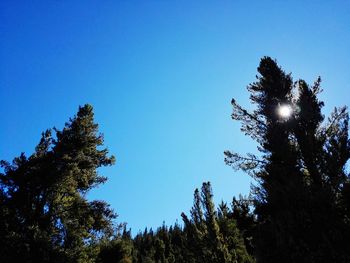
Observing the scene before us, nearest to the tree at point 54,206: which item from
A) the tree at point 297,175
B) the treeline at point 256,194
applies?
the treeline at point 256,194

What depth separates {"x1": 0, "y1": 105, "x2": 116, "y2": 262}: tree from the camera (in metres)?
13.4

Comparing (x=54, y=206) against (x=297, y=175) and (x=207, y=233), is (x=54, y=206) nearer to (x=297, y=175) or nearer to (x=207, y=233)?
(x=207, y=233)

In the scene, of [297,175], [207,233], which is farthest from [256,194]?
[207,233]

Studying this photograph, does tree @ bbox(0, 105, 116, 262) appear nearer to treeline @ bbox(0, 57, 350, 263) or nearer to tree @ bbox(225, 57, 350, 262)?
treeline @ bbox(0, 57, 350, 263)

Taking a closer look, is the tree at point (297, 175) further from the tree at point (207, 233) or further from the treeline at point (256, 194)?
the tree at point (207, 233)

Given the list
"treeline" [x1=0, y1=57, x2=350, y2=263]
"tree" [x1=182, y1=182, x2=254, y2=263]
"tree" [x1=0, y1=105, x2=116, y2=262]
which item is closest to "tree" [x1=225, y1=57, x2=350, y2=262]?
"treeline" [x1=0, y1=57, x2=350, y2=263]

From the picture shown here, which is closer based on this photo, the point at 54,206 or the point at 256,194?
the point at 256,194

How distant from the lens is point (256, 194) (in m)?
11.8

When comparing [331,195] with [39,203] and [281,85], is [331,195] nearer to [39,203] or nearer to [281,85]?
[281,85]

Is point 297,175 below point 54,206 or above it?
below

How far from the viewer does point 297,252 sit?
9.33 meters

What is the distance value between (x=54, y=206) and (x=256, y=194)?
409 inches

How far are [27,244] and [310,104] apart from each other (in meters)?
14.0

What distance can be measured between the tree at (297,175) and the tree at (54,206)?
8.46 meters
